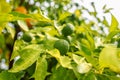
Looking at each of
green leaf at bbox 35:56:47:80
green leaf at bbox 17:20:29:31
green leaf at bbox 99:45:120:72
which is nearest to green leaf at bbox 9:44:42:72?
green leaf at bbox 35:56:47:80

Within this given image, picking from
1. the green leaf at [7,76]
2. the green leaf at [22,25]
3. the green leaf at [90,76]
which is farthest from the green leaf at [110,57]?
the green leaf at [22,25]

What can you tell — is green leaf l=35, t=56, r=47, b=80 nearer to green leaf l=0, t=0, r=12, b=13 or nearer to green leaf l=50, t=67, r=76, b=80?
green leaf l=50, t=67, r=76, b=80

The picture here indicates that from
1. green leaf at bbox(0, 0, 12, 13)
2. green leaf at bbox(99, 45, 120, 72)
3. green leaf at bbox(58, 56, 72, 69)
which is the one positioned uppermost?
green leaf at bbox(99, 45, 120, 72)

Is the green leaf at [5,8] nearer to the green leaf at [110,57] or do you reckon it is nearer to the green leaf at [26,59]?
the green leaf at [26,59]

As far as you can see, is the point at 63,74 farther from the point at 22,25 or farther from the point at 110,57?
the point at 22,25

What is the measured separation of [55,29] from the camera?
0.96 m

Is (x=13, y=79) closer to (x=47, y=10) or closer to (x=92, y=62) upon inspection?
(x=92, y=62)

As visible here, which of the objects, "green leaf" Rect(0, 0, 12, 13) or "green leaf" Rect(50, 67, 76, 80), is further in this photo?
"green leaf" Rect(0, 0, 12, 13)

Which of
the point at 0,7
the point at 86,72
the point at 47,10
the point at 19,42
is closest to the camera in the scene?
the point at 86,72

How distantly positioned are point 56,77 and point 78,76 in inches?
2.7

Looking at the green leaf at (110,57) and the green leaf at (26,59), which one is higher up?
the green leaf at (110,57)

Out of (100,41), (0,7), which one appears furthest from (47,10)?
(100,41)

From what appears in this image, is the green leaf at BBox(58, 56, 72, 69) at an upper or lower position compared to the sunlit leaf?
lower

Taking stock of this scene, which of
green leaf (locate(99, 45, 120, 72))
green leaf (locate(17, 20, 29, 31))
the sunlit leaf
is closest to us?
green leaf (locate(99, 45, 120, 72))
